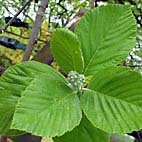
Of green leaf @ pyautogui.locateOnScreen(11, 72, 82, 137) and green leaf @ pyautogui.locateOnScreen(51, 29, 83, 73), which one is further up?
green leaf @ pyautogui.locateOnScreen(51, 29, 83, 73)

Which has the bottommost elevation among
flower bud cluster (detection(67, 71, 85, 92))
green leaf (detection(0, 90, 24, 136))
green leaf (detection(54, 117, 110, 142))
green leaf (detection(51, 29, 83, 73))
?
green leaf (detection(54, 117, 110, 142))
